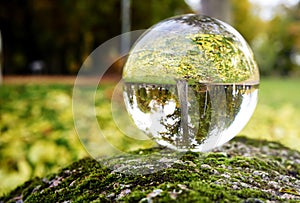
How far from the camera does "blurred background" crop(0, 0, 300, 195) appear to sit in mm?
4260

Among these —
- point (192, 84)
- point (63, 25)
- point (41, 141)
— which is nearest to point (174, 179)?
point (192, 84)

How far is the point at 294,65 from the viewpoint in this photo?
32.7 m

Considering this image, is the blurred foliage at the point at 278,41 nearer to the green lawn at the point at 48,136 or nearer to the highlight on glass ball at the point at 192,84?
the green lawn at the point at 48,136

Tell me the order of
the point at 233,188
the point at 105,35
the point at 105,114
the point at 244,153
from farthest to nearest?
1. the point at 105,35
2. the point at 105,114
3. the point at 244,153
4. the point at 233,188

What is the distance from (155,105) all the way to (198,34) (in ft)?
1.44

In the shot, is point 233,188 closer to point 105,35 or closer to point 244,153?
point 244,153

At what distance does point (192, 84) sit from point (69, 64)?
1841 centimetres

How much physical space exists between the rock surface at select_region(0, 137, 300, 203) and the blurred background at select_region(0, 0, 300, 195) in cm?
58

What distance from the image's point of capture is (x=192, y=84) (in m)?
2.04

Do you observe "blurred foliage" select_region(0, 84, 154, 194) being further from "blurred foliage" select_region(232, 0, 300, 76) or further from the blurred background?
"blurred foliage" select_region(232, 0, 300, 76)

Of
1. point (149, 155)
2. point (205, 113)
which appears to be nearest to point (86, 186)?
point (149, 155)

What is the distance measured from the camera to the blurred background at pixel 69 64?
14.0 ft

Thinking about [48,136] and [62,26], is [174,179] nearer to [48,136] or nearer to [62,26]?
[48,136]

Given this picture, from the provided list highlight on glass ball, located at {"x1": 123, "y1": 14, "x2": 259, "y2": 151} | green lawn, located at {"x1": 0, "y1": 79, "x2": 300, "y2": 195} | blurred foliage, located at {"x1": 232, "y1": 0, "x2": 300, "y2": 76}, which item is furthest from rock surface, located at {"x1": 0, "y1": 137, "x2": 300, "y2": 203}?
blurred foliage, located at {"x1": 232, "y1": 0, "x2": 300, "y2": 76}
